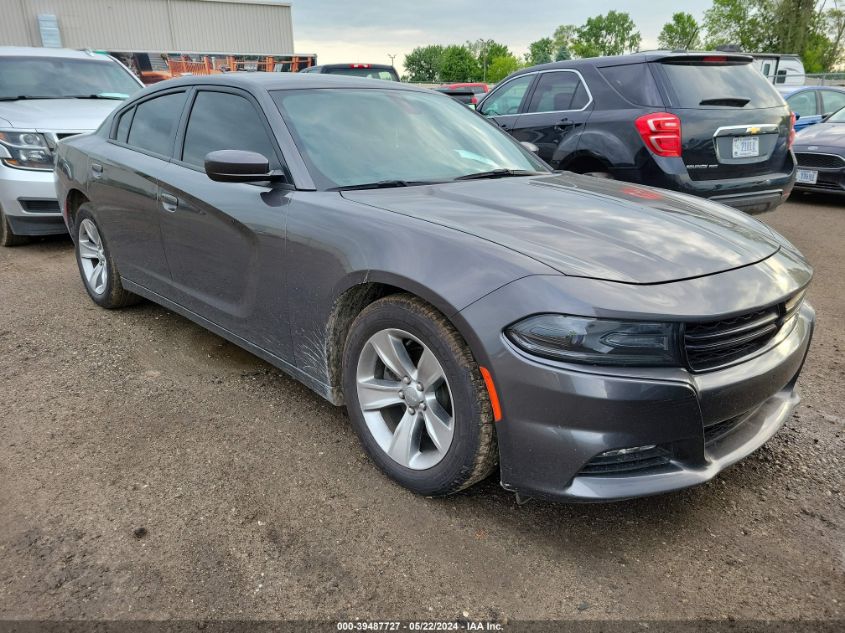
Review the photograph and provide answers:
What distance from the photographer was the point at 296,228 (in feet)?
8.77

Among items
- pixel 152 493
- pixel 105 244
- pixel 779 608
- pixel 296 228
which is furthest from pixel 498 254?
pixel 105 244

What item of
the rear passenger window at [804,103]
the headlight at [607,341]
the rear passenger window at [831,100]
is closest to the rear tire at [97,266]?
the headlight at [607,341]

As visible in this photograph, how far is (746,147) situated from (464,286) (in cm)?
435

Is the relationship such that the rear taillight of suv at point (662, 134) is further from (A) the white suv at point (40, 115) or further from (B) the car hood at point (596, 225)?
(A) the white suv at point (40, 115)

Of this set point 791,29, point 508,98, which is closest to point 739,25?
point 791,29

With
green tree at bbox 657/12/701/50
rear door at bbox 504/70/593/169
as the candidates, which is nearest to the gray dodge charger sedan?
rear door at bbox 504/70/593/169

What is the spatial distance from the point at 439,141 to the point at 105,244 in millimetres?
2385

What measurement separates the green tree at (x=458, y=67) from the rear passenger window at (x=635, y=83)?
100977 mm

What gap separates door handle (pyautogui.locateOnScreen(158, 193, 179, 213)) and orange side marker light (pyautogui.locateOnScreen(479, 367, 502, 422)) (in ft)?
6.76

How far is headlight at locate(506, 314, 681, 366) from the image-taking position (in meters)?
1.92

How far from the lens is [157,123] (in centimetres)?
377

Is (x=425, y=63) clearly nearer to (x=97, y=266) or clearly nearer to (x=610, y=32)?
(x=610, y=32)

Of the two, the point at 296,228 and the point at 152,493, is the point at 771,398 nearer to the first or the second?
the point at 296,228

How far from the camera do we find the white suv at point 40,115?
5.85 meters
